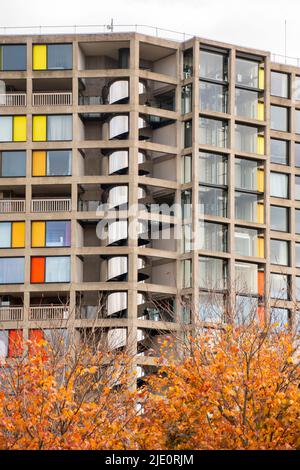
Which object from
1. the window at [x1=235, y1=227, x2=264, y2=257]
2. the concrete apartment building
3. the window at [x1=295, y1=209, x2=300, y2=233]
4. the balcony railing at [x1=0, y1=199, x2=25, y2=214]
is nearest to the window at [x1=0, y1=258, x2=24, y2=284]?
the concrete apartment building

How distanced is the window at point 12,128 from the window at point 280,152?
22.3 m

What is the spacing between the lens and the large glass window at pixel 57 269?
357ft

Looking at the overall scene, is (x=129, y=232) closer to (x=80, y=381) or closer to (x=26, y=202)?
(x=26, y=202)

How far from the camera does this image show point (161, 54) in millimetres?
114750

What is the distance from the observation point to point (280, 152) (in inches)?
4678

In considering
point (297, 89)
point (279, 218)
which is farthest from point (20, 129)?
point (297, 89)

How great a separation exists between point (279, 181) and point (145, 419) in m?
65.0

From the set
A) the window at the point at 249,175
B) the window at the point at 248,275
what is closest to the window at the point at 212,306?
the window at the point at 248,275

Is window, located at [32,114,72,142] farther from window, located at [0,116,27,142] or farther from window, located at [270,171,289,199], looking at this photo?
window, located at [270,171,289,199]

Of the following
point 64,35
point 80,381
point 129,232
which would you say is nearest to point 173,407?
point 80,381

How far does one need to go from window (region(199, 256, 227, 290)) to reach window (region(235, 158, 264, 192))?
287 inches

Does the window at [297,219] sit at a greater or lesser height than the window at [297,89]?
lesser

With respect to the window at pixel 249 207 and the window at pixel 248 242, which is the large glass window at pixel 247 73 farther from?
the window at pixel 248 242

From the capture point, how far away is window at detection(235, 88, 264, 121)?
11481cm
